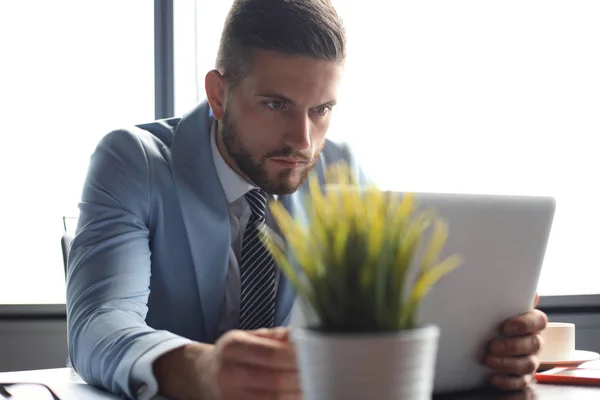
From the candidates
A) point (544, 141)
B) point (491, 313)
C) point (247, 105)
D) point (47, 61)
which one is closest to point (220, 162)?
point (247, 105)

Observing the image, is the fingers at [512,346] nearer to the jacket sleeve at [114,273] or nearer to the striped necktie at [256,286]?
the jacket sleeve at [114,273]

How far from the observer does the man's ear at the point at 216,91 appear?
2008mm

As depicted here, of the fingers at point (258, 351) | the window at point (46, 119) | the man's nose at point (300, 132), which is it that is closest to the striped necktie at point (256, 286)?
the man's nose at point (300, 132)

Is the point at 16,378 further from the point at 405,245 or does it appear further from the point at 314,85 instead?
the point at 405,245

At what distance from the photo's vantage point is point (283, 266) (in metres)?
0.66

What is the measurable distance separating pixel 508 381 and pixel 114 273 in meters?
0.72

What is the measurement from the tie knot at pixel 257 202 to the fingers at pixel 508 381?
0.84 meters

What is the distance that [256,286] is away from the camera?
5.97 feet

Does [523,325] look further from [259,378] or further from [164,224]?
[164,224]

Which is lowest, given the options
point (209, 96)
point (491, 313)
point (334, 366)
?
point (491, 313)

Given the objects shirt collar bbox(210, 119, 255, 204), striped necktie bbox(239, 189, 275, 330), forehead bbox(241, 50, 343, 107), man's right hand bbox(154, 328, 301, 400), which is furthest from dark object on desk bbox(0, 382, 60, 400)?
forehead bbox(241, 50, 343, 107)

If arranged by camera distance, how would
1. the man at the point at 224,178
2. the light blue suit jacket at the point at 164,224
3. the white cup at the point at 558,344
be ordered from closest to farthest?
the white cup at the point at 558,344
the light blue suit jacket at the point at 164,224
the man at the point at 224,178

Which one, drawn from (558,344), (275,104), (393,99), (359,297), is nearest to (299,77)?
(275,104)

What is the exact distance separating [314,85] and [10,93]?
6.20 feet
